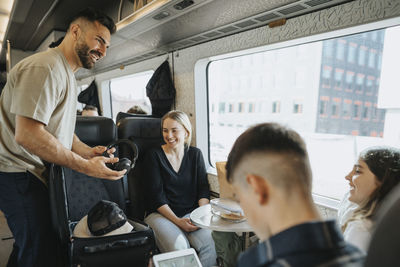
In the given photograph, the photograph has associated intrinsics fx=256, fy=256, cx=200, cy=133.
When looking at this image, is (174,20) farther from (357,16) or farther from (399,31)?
(399,31)

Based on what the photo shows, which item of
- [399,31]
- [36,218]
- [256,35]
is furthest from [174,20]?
[36,218]

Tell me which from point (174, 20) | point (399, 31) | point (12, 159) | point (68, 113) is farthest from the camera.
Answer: point (174, 20)

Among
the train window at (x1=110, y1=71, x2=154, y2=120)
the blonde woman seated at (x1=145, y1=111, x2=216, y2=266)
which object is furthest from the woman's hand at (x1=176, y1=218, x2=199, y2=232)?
the train window at (x1=110, y1=71, x2=154, y2=120)

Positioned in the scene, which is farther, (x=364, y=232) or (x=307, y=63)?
(x=307, y=63)

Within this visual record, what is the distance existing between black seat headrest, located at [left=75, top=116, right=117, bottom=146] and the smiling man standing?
664mm

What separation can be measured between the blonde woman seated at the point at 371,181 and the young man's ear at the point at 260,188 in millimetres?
972

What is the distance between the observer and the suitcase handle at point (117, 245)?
5.75 feet

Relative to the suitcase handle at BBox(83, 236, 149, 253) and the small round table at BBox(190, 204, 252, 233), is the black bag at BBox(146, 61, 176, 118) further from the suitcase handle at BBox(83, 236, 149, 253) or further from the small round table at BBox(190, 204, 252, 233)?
the suitcase handle at BBox(83, 236, 149, 253)

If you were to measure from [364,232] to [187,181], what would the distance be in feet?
5.86

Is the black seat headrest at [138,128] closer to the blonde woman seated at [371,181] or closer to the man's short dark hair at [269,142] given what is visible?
the blonde woman seated at [371,181]

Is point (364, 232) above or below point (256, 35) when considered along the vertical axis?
below

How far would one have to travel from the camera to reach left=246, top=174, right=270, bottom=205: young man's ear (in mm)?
679

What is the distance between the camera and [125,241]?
183 centimetres

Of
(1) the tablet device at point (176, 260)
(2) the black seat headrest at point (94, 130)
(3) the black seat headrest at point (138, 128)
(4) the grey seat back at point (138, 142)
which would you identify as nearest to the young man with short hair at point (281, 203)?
(1) the tablet device at point (176, 260)
